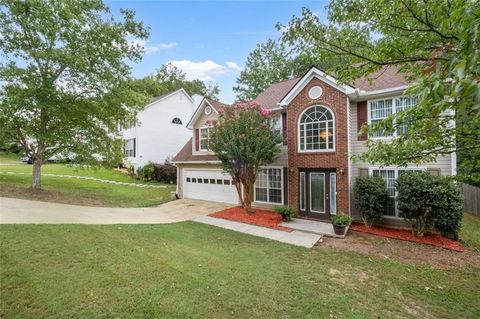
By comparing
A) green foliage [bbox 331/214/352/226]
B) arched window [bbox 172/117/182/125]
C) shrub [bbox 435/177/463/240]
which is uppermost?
arched window [bbox 172/117/182/125]

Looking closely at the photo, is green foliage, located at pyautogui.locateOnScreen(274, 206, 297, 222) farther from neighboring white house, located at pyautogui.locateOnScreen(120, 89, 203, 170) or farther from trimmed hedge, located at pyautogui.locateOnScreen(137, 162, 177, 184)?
neighboring white house, located at pyautogui.locateOnScreen(120, 89, 203, 170)

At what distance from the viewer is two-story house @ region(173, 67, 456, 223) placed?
10.7 meters

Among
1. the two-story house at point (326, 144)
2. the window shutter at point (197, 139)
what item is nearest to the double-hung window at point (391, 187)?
the two-story house at point (326, 144)

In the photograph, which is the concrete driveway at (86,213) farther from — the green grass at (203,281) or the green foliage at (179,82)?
the green foliage at (179,82)

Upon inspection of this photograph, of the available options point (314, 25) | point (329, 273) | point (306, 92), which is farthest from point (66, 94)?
point (329, 273)

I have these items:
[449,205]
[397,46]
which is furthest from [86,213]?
[449,205]

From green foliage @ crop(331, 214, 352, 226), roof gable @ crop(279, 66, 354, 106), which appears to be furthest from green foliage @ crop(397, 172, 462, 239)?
roof gable @ crop(279, 66, 354, 106)

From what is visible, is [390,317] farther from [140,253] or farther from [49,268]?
[49,268]

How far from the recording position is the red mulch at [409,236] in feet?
27.8

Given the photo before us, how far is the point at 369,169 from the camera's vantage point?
1112 cm

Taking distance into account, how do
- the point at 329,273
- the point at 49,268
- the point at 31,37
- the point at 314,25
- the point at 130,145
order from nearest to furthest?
the point at 314,25 → the point at 49,268 → the point at 329,273 → the point at 31,37 → the point at 130,145

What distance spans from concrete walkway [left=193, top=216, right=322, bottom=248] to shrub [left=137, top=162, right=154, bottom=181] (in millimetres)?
A: 13712

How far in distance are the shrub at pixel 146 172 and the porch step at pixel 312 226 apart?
16.2 m

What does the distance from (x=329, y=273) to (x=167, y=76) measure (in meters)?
48.0
